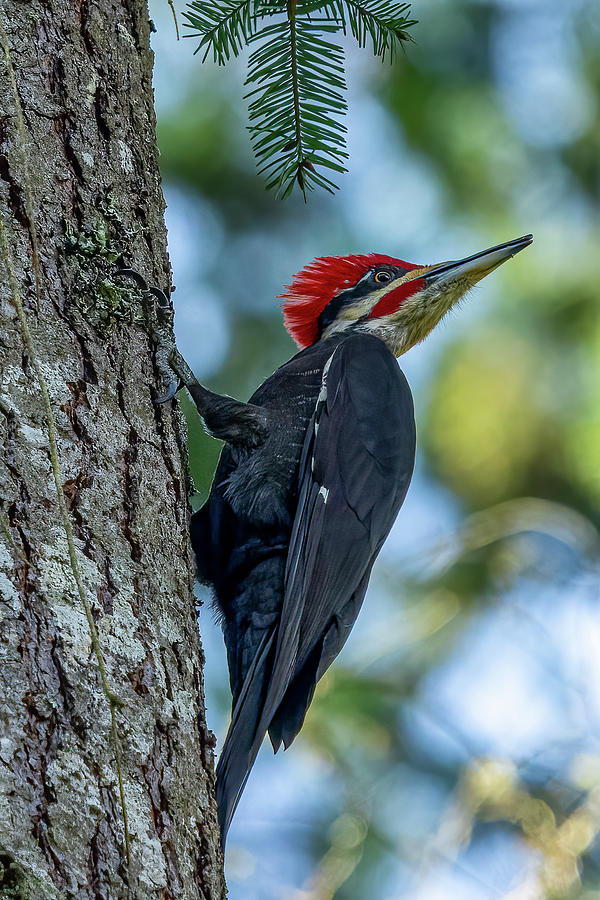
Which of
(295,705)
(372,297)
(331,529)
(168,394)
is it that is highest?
(372,297)

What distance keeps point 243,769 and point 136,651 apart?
0.51 m

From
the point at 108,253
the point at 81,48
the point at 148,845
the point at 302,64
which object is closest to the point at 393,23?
the point at 302,64

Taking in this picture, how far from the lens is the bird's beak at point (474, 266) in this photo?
2.79 metres

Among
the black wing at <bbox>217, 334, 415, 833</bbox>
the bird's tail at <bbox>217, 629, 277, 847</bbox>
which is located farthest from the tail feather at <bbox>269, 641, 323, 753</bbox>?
the bird's tail at <bbox>217, 629, 277, 847</bbox>

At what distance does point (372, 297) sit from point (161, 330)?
1450 mm

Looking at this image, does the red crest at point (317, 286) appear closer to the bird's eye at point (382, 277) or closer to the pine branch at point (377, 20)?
the bird's eye at point (382, 277)

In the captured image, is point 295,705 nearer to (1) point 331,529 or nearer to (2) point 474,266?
(1) point 331,529

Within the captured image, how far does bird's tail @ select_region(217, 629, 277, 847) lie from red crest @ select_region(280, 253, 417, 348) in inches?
52.3

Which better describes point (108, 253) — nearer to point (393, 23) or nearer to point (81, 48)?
point (81, 48)

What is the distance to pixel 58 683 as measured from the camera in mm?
1195

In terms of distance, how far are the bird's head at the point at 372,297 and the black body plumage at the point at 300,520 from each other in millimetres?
429

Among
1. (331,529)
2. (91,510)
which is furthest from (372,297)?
(91,510)

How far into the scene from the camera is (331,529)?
2.21 metres

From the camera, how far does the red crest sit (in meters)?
3.09
